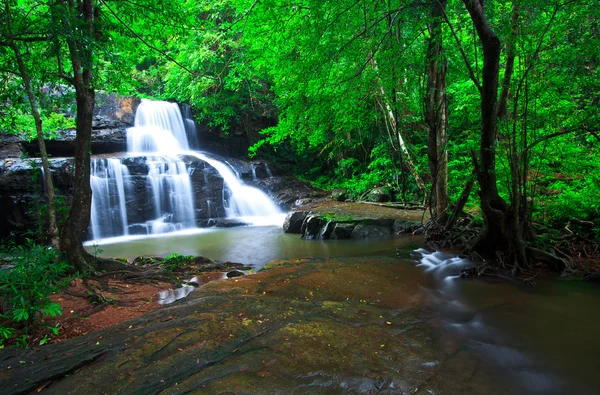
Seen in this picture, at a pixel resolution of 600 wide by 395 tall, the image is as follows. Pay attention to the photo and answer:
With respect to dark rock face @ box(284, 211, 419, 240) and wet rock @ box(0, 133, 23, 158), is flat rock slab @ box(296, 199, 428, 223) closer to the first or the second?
dark rock face @ box(284, 211, 419, 240)

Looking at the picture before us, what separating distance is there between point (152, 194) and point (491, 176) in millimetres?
14131

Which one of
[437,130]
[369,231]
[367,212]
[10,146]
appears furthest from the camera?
[10,146]

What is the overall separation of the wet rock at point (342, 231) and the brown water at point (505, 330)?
3.01 meters

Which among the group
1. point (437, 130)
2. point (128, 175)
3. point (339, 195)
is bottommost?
point (339, 195)

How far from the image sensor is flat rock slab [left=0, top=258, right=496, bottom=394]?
282cm

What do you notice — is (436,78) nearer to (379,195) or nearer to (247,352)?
(379,195)

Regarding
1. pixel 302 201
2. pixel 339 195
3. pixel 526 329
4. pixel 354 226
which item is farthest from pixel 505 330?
pixel 302 201

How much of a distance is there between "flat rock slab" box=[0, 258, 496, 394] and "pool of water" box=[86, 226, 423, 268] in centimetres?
429

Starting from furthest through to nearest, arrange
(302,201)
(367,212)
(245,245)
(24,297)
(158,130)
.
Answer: (158,130) → (302,201) → (367,212) → (245,245) → (24,297)

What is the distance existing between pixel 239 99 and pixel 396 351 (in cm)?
1955

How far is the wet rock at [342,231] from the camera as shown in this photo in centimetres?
1110

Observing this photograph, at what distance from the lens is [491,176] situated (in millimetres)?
6328

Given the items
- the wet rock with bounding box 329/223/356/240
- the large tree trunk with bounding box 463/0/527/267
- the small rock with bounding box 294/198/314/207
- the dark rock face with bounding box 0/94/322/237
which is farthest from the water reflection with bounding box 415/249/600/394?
the dark rock face with bounding box 0/94/322/237

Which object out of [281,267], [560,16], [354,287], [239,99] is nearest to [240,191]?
[239,99]
